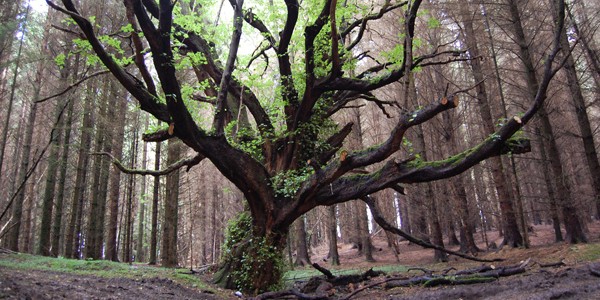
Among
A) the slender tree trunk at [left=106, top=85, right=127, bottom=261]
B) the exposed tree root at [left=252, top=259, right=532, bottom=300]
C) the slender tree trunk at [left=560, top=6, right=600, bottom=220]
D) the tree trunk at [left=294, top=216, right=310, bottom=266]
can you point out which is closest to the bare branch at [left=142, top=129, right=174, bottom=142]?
the exposed tree root at [left=252, top=259, right=532, bottom=300]

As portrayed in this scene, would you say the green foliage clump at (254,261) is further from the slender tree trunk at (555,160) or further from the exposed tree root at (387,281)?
the slender tree trunk at (555,160)

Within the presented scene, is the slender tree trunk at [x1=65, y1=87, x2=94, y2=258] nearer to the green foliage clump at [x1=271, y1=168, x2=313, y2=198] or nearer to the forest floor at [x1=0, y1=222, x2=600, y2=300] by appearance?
the forest floor at [x1=0, y1=222, x2=600, y2=300]

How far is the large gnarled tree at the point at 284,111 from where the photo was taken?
6215 mm

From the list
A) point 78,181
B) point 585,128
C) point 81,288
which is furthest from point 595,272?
point 78,181

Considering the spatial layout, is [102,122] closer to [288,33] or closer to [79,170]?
[79,170]

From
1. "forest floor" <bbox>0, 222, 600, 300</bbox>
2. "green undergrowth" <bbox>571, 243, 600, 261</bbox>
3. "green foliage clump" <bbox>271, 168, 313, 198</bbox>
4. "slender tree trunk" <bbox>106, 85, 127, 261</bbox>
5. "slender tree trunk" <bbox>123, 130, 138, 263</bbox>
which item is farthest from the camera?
"slender tree trunk" <bbox>123, 130, 138, 263</bbox>

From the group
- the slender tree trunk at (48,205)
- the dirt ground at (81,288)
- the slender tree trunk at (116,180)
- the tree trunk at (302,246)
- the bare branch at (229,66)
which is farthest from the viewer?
the tree trunk at (302,246)

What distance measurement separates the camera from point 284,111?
30.7ft

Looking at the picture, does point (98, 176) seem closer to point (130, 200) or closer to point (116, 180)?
point (116, 180)

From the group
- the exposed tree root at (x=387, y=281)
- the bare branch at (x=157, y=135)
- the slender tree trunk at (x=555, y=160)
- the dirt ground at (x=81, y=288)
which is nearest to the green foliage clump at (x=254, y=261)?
the exposed tree root at (x=387, y=281)

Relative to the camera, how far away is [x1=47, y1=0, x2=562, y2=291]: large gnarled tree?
20.4 ft

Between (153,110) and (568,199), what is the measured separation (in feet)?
37.2

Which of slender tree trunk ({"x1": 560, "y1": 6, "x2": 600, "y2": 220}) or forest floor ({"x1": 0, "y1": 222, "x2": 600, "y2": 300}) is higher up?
slender tree trunk ({"x1": 560, "y1": 6, "x2": 600, "y2": 220})

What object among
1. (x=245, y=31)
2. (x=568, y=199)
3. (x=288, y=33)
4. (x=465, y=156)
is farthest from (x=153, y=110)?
(x=568, y=199)
